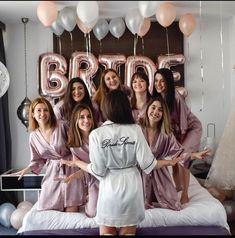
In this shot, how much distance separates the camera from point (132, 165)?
1.32m

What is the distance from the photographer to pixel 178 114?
158cm

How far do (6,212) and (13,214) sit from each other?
6cm

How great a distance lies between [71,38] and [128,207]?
0.96 meters

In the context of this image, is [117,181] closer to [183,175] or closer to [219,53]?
[183,175]

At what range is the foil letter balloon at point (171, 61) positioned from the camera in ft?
5.45

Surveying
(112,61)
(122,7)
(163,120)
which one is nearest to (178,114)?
(163,120)

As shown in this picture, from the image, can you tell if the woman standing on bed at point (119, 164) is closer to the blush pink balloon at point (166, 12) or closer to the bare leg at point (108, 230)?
the bare leg at point (108, 230)

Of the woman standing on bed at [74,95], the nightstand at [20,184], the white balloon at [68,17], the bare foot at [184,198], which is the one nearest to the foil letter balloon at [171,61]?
the woman standing on bed at [74,95]

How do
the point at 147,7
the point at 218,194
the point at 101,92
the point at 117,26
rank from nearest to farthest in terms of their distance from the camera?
the point at 147,7 < the point at 117,26 < the point at 101,92 < the point at 218,194

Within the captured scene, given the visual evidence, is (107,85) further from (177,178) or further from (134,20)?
(177,178)

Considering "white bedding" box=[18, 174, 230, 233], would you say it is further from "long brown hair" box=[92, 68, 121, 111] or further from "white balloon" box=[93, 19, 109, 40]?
"white balloon" box=[93, 19, 109, 40]

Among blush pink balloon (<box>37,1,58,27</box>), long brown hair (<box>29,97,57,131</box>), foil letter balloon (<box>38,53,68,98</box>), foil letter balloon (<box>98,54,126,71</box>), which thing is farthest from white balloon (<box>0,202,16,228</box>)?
blush pink balloon (<box>37,1,58,27</box>)

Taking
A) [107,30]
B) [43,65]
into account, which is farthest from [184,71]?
[43,65]

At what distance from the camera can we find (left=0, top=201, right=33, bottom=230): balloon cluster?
7.23 ft
